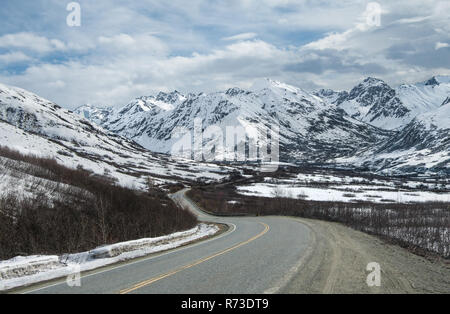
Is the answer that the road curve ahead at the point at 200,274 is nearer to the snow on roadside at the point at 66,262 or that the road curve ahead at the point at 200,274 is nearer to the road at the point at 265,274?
the road at the point at 265,274

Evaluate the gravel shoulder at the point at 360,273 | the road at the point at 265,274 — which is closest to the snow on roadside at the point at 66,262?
the road at the point at 265,274

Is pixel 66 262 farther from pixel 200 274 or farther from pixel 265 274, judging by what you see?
pixel 265 274

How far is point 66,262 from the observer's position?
13.4 metres

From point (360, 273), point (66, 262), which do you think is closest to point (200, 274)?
point (360, 273)

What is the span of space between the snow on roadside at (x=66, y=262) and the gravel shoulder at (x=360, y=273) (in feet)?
23.2

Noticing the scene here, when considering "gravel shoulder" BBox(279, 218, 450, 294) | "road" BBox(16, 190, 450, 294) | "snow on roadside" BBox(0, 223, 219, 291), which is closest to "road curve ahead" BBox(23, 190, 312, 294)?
"road" BBox(16, 190, 450, 294)

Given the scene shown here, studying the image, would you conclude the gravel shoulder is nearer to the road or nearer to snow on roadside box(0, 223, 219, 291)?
the road

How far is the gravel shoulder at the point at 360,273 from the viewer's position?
9.25 meters

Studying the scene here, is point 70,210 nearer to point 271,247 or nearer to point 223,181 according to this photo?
point 271,247

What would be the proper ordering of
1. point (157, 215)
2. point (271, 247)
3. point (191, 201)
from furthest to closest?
point (191, 201) < point (157, 215) < point (271, 247)

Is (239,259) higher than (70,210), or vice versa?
(70,210)

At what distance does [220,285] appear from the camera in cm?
942
